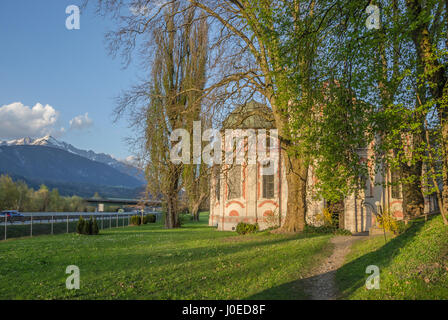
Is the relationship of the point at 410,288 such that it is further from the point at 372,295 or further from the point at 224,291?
the point at 224,291

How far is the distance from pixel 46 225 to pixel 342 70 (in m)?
30.2

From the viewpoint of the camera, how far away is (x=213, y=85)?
54.7ft

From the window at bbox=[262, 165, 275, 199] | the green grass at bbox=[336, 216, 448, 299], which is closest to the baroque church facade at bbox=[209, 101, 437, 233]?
the window at bbox=[262, 165, 275, 199]

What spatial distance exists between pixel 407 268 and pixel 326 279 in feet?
6.73

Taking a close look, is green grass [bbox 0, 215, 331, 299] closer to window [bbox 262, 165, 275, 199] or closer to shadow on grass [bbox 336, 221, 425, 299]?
shadow on grass [bbox 336, 221, 425, 299]

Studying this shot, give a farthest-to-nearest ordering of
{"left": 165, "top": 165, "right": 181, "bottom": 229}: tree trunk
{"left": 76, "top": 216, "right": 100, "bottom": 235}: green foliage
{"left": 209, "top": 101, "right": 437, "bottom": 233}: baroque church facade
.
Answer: {"left": 165, "top": 165, "right": 181, "bottom": 229}: tree trunk, {"left": 209, "top": 101, "right": 437, "bottom": 233}: baroque church facade, {"left": 76, "top": 216, "right": 100, "bottom": 235}: green foliage

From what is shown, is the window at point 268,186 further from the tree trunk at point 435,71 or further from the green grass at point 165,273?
the tree trunk at point 435,71

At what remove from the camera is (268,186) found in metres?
28.0

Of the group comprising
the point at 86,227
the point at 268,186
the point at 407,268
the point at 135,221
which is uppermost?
the point at 268,186

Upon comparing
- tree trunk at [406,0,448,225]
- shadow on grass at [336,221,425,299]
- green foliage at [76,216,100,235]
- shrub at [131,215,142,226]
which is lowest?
shrub at [131,215,142,226]

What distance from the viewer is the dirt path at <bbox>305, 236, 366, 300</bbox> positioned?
7164 mm

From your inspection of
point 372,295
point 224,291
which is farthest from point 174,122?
point 372,295

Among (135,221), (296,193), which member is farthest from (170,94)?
(135,221)

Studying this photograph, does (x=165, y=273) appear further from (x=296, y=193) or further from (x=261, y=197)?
(x=261, y=197)
